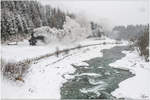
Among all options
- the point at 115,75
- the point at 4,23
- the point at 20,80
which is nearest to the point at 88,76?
the point at 115,75

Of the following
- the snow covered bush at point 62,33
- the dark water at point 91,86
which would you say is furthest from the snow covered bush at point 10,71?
the snow covered bush at point 62,33

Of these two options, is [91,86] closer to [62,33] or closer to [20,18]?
[62,33]

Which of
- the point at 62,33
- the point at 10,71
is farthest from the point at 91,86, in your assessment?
the point at 62,33

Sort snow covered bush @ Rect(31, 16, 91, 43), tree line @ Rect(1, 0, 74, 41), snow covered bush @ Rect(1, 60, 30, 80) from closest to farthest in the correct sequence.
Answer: snow covered bush @ Rect(1, 60, 30, 80)
snow covered bush @ Rect(31, 16, 91, 43)
tree line @ Rect(1, 0, 74, 41)

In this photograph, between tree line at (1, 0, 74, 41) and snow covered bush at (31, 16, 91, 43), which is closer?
snow covered bush at (31, 16, 91, 43)

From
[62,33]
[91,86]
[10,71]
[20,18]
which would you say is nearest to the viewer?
[10,71]

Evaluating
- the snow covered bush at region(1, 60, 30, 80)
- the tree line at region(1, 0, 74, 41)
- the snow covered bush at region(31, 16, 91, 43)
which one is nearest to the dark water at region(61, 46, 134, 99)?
the snow covered bush at region(1, 60, 30, 80)

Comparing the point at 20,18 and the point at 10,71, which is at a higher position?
the point at 20,18

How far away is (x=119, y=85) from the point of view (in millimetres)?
14562

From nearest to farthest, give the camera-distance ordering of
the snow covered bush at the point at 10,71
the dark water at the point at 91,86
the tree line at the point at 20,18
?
the snow covered bush at the point at 10,71
the dark water at the point at 91,86
the tree line at the point at 20,18

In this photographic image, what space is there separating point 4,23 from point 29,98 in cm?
3618

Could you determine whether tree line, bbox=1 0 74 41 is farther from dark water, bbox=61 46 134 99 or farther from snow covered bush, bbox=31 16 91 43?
dark water, bbox=61 46 134 99

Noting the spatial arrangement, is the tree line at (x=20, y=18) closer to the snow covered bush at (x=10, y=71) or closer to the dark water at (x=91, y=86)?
the snow covered bush at (x=10, y=71)

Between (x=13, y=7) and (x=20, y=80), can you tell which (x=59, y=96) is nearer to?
(x=20, y=80)
